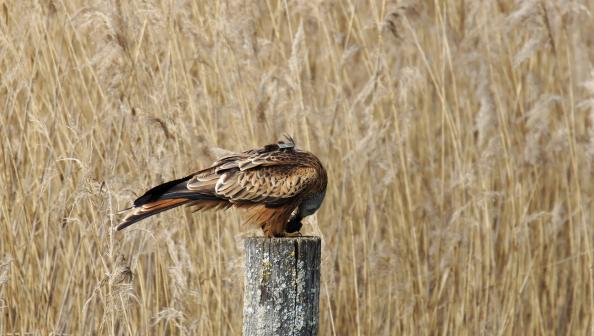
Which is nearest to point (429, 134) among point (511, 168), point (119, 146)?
point (511, 168)

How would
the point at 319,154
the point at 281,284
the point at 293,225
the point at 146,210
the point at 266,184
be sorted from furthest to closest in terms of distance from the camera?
the point at 319,154
the point at 293,225
the point at 266,184
the point at 146,210
the point at 281,284

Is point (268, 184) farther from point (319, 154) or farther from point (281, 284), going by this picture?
point (319, 154)

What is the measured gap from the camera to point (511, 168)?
186 inches

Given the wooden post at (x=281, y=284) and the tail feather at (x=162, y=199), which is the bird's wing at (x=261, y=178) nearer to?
the tail feather at (x=162, y=199)

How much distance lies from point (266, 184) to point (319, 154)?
109 centimetres

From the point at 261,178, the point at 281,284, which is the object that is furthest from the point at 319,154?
the point at 281,284

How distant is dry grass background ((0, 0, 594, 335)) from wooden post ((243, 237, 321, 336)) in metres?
0.87

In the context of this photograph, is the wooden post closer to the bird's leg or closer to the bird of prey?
the bird of prey

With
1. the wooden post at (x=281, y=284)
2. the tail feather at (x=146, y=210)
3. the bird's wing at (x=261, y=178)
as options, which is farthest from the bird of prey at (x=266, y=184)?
the wooden post at (x=281, y=284)

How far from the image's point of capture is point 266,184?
11.9ft

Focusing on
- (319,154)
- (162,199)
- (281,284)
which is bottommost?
(281,284)

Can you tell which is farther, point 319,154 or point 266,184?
point 319,154

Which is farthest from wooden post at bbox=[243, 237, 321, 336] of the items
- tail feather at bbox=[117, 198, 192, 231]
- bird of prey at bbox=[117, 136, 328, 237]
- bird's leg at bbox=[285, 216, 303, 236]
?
bird's leg at bbox=[285, 216, 303, 236]

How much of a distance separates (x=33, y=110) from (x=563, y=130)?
259 centimetres
